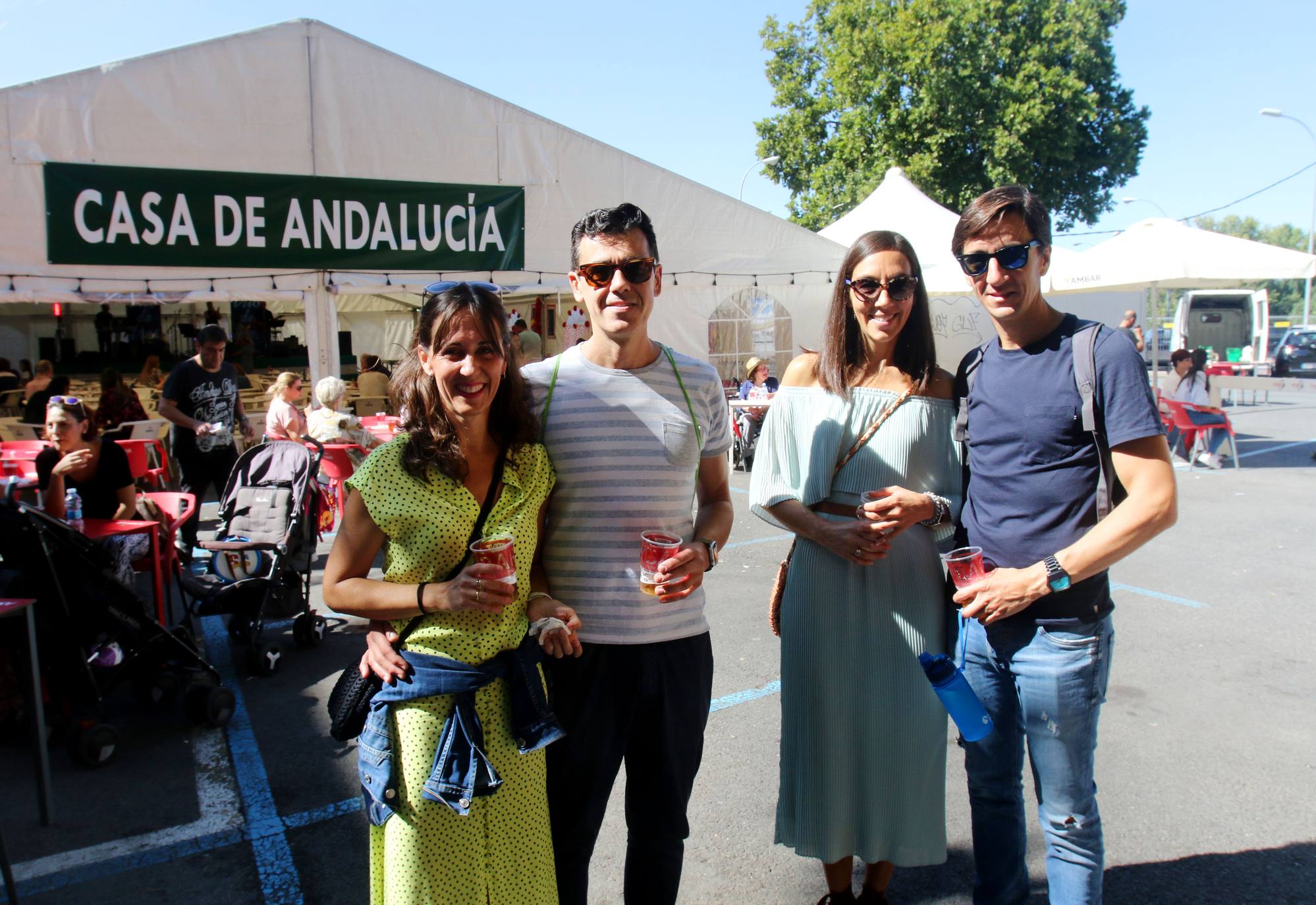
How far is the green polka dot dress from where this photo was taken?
1.82 metres

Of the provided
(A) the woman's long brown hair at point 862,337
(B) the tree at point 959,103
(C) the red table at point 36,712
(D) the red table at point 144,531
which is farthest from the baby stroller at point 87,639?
(B) the tree at point 959,103

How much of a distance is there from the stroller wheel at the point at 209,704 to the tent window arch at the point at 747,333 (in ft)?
33.1

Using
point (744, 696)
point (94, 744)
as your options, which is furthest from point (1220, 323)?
point (94, 744)

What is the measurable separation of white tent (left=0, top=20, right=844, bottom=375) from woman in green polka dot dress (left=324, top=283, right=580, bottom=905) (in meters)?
8.79

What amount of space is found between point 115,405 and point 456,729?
9.78 metres

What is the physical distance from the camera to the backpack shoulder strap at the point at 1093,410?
6.75 feet

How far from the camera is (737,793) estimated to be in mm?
3465

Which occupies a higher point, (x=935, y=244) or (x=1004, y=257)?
(x=935, y=244)

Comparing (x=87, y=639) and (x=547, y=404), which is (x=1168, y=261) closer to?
(x=547, y=404)

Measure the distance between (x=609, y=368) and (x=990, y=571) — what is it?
1.09m

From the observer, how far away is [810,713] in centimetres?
255

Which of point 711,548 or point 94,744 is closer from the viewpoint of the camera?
point 711,548

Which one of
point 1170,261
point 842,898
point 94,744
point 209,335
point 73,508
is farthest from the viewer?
point 1170,261

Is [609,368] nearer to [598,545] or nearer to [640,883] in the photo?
[598,545]
